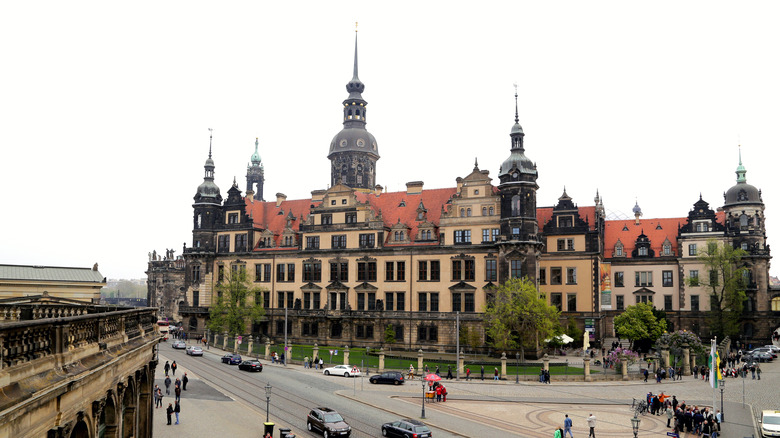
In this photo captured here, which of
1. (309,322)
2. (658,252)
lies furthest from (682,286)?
(309,322)

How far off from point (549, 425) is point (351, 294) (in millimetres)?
41946

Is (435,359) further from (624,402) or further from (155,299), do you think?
(155,299)

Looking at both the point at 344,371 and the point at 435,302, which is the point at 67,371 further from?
the point at 435,302

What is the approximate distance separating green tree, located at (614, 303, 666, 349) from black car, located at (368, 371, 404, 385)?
28.8 metres

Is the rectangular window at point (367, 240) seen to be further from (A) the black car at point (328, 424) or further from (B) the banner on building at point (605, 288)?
(A) the black car at point (328, 424)

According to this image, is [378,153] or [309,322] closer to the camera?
[309,322]

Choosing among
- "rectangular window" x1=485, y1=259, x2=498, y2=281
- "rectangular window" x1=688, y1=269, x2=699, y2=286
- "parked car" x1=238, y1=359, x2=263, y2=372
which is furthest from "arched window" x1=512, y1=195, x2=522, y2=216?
"parked car" x1=238, y1=359, x2=263, y2=372

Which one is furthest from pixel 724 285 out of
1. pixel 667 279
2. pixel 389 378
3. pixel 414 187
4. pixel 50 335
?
pixel 50 335

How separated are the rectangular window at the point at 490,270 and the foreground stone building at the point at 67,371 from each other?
50.7 m

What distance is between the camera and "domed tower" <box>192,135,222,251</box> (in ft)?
272

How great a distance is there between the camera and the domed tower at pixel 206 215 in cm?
8300

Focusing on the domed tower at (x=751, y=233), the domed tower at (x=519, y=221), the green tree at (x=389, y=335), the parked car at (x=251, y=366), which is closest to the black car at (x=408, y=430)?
the parked car at (x=251, y=366)

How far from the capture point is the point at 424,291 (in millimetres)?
69500

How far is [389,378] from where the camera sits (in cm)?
4834
